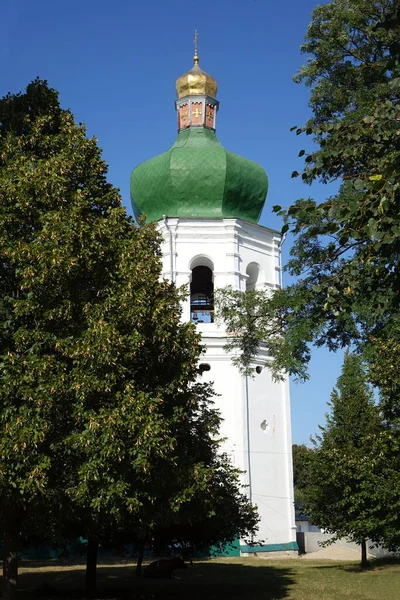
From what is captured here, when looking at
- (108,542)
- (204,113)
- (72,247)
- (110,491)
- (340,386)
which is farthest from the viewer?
(204,113)

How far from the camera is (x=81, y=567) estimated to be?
89.2 ft

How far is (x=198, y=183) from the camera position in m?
31.9

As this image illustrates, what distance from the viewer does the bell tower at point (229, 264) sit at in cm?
3009

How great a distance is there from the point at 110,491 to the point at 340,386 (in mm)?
16329

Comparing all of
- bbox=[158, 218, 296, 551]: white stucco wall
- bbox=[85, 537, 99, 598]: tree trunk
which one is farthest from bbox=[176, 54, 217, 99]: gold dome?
bbox=[85, 537, 99, 598]: tree trunk

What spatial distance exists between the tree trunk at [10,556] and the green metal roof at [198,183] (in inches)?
779

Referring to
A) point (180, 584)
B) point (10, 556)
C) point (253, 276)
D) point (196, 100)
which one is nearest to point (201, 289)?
point (253, 276)

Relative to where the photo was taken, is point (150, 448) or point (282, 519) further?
point (282, 519)

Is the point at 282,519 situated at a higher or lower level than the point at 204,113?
lower

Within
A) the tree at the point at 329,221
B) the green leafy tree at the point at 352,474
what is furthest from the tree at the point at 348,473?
the tree at the point at 329,221

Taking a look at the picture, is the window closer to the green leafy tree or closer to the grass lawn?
the green leafy tree

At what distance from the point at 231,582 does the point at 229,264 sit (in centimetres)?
1369

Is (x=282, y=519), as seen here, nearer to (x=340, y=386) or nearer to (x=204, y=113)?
(x=340, y=386)

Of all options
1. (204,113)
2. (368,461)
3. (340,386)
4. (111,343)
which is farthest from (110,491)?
(204,113)
